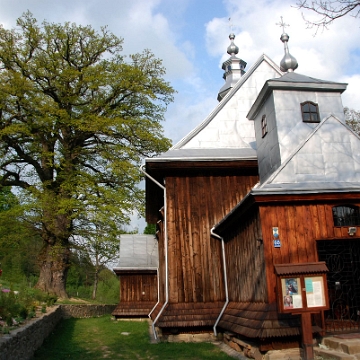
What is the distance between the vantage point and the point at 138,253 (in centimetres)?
2073

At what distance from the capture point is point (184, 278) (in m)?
11.4

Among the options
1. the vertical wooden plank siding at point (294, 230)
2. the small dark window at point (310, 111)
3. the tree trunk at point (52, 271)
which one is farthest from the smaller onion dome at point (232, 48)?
the vertical wooden plank siding at point (294, 230)

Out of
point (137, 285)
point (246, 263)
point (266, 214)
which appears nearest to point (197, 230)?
point (246, 263)

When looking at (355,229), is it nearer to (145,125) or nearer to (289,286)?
(289,286)

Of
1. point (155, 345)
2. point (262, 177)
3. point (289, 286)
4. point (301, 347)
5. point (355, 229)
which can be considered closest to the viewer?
point (289, 286)

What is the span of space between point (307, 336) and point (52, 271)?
17.0 m

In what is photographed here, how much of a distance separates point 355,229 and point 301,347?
2.56 m

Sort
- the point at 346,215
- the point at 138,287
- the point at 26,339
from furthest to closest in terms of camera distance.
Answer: the point at 138,287, the point at 26,339, the point at 346,215

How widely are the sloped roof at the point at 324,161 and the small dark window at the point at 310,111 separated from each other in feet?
2.65

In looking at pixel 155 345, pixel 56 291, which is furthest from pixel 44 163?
pixel 155 345

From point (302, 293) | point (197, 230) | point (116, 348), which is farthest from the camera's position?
point (197, 230)

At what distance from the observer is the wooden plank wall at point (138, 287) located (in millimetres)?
19547

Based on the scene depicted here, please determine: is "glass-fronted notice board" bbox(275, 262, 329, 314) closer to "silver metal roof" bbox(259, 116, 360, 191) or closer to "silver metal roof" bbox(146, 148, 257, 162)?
"silver metal roof" bbox(259, 116, 360, 191)

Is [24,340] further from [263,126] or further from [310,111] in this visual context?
[310,111]
